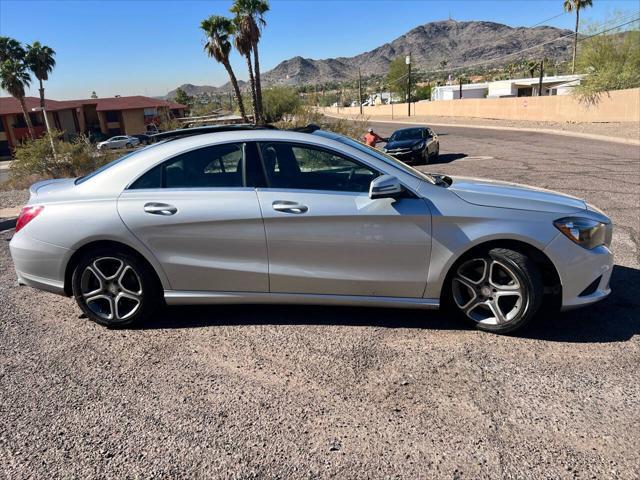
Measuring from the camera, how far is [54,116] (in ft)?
199

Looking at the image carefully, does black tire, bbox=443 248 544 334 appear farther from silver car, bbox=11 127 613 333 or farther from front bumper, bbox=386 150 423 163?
front bumper, bbox=386 150 423 163

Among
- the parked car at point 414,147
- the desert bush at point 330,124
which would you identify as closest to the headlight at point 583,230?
the parked car at point 414,147

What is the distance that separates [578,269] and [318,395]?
2143mm

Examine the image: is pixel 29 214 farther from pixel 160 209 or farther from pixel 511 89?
pixel 511 89

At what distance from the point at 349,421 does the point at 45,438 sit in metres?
1.77

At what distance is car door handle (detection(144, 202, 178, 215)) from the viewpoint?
390 cm

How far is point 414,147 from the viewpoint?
1661 cm

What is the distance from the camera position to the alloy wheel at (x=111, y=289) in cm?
405

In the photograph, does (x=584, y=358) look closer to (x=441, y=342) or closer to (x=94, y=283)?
(x=441, y=342)

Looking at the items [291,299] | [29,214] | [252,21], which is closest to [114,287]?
[29,214]

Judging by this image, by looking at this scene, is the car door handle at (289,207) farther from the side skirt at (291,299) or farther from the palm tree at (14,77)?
the palm tree at (14,77)

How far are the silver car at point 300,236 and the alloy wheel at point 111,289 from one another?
A: 0.01 m

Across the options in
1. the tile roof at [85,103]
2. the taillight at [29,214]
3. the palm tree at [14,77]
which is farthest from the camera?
the tile roof at [85,103]

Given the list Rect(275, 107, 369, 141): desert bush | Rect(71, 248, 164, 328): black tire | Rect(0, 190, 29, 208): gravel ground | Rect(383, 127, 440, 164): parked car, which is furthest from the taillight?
Rect(275, 107, 369, 141): desert bush
